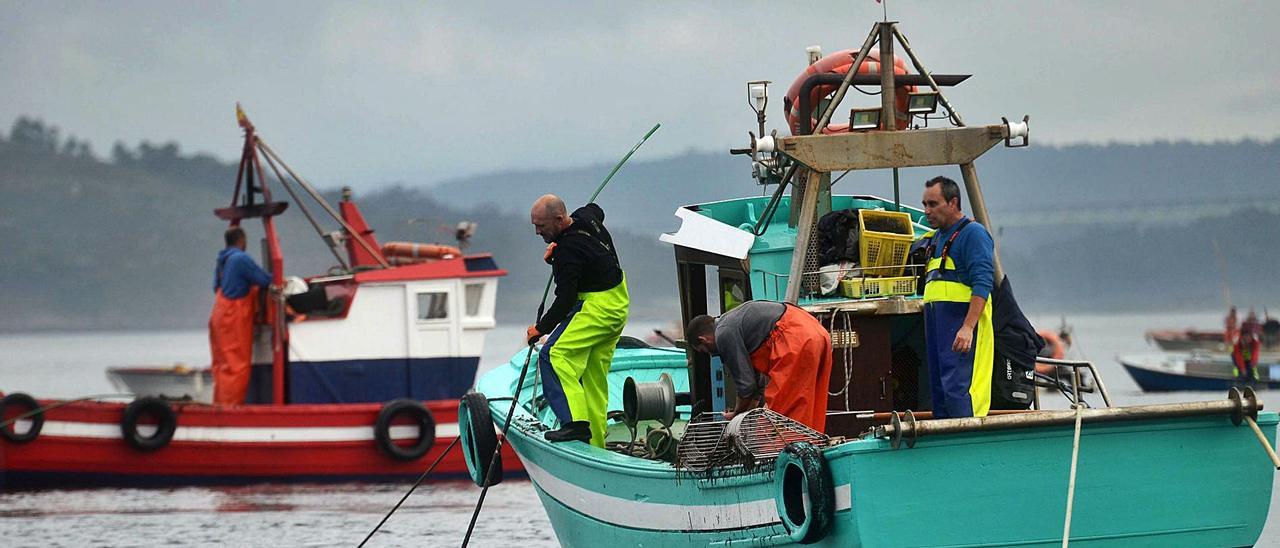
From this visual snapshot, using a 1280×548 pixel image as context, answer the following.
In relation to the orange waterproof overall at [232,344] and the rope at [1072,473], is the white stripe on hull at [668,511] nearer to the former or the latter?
the rope at [1072,473]

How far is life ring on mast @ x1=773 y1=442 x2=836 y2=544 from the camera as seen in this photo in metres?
7.85

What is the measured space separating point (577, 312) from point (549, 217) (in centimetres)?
65

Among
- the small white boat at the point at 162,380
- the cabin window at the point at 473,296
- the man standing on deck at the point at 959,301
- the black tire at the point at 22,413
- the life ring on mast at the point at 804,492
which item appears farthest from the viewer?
the small white boat at the point at 162,380

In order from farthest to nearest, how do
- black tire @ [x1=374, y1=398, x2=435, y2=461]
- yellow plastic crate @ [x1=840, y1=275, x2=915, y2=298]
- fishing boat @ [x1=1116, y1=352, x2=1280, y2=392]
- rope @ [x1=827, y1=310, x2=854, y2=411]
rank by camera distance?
fishing boat @ [x1=1116, y1=352, x2=1280, y2=392] < black tire @ [x1=374, y1=398, x2=435, y2=461] < yellow plastic crate @ [x1=840, y1=275, x2=915, y2=298] < rope @ [x1=827, y1=310, x2=854, y2=411]

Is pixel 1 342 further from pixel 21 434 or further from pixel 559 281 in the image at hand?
pixel 559 281

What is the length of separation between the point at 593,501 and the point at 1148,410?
3836 mm

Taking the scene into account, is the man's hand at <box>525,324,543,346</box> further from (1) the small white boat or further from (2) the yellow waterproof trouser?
(1) the small white boat

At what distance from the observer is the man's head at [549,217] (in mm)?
10516

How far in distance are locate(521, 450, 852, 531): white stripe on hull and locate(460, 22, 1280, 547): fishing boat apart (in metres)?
0.01

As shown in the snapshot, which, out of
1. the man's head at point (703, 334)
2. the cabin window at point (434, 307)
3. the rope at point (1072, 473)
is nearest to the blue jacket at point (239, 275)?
the cabin window at point (434, 307)

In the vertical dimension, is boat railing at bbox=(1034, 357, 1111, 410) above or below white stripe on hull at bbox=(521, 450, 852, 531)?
above

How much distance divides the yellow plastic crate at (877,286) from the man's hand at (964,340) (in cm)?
112

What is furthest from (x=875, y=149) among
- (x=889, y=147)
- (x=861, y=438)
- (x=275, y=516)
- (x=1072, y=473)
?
(x=275, y=516)

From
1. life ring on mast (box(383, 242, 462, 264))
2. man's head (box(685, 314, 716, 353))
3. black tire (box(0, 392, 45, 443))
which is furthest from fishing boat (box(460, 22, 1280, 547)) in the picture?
black tire (box(0, 392, 45, 443))
